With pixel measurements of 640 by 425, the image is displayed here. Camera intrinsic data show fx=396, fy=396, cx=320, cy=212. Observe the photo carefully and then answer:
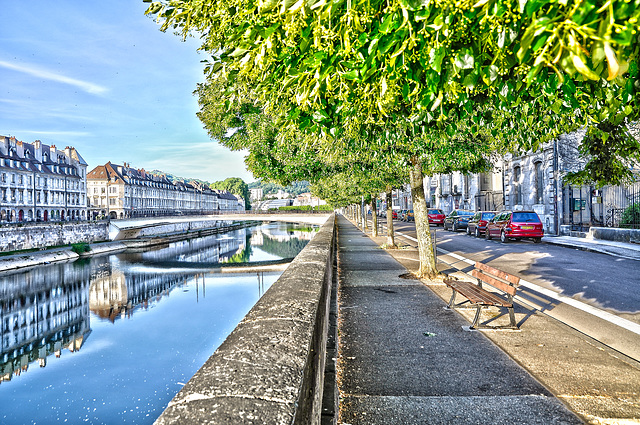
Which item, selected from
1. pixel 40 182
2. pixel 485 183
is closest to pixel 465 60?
pixel 485 183

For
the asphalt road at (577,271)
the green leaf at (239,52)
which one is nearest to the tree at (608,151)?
the asphalt road at (577,271)

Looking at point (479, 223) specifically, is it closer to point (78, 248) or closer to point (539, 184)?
point (539, 184)

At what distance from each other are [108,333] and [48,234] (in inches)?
1256

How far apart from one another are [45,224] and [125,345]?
1425 inches

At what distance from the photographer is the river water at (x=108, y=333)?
14055mm

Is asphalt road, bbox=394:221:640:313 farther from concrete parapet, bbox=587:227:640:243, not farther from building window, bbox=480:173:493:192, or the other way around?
building window, bbox=480:173:493:192

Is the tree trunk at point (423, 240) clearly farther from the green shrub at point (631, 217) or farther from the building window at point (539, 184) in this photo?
the building window at point (539, 184)

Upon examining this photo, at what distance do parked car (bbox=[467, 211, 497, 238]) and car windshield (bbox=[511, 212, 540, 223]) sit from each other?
3.40 m

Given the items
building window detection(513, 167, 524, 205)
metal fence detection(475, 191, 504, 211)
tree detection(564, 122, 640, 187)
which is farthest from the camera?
metal fence detection(475, 191, 504, 211)

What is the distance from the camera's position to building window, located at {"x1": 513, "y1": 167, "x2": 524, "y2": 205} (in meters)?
33.5

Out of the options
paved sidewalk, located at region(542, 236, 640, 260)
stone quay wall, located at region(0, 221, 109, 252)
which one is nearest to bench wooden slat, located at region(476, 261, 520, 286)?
paved sidewalk, located at region(542, 236, 640, 260)

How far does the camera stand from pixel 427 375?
4570 mm

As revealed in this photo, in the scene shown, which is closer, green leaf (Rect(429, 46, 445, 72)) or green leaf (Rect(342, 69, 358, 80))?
green leaf (Rect(429, 46, 445, 72))

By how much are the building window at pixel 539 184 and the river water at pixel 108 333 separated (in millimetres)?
22706
